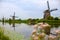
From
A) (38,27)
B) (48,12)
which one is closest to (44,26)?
(38,27)

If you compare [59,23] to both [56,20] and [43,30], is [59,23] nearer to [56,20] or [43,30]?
[56,20]

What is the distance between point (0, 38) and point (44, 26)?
434cm

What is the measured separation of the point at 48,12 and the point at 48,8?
122 cm

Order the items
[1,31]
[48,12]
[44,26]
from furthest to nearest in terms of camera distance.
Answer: [48,12]
[1,31]
[44,26]

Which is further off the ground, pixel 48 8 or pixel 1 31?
pixel 48 8

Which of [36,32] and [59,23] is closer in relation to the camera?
[36,32]

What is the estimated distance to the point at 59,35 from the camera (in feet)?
11.7

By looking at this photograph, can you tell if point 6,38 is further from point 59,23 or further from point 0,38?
point 59,23

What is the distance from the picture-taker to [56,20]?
117 feet

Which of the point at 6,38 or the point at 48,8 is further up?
the point at 48,8

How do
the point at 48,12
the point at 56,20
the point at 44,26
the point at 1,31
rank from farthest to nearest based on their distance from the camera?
the point at 56,20 < the point at 48,12 < the point at 1,31 < the point at 44,26

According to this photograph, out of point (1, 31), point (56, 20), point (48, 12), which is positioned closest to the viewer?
point (1, 31)

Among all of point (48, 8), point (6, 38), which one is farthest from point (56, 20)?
point (6, 38)

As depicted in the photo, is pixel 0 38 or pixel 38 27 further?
pixel 0 38
